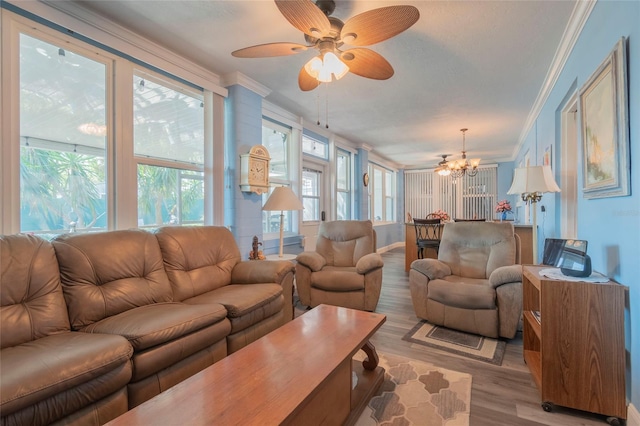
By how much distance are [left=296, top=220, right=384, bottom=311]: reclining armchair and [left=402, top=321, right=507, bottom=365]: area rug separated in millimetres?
592

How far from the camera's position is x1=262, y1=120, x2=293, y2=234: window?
415cm

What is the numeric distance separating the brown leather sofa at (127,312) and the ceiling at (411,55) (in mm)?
1667

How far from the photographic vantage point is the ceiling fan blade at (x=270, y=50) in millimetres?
1959

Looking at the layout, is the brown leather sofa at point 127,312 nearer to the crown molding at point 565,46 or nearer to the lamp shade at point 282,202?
the lamp shade at point 282,202

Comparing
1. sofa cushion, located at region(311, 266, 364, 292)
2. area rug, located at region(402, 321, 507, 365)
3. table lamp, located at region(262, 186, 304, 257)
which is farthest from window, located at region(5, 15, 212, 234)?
area rug, located at region(402, 321, 507, 365)

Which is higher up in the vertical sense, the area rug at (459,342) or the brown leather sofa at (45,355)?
the brown leather sofa at (45,355)

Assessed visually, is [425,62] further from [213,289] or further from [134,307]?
[134,307]

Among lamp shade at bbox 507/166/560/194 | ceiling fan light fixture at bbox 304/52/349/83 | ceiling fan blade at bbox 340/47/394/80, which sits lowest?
lamp shade at bbox 507/166/560/194

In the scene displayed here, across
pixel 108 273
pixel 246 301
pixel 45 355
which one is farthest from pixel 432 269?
pixel 45 355

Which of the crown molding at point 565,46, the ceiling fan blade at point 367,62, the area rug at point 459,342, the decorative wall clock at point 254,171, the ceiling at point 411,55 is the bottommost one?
the area rug at point 459,342

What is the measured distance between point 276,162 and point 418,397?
342cm

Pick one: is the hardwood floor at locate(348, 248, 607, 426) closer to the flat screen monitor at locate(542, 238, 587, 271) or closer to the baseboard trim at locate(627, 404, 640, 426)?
the baseboard trim at locate(627, 404, 640, 426)

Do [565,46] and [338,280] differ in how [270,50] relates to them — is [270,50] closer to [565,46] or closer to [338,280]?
[338,280]

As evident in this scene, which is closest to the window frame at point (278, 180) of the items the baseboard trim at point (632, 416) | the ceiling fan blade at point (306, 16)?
the ceiling fan blade at point (306, 16)
